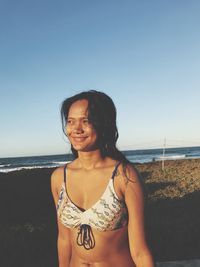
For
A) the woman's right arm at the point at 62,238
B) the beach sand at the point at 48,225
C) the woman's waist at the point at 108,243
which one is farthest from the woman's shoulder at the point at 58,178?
the beach sand at the point at 48,225

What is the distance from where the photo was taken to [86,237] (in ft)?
6.88

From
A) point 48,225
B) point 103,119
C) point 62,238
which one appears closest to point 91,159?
point 103,119

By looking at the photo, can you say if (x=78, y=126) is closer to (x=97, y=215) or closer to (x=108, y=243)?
(x=97, y=215)

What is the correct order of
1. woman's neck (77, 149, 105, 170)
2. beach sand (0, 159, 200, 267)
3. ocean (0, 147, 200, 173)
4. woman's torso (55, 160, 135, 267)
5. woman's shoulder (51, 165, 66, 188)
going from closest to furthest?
1. woman's torso (55, 160, 135, 267)
2. woman's neck (77, 149, 105, 170)
3. woman's shoulder (51, 165, 66, 188)
4. beach sand (0, 159, 200, 267)
5. ocean (0, 147, 200, 173)

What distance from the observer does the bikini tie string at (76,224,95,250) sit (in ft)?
6.83

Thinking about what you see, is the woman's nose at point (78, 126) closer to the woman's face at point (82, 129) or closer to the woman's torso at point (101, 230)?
the woman's face at point (82, 129)

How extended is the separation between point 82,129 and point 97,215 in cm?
57

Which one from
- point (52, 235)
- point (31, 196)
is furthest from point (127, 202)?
point (31, 196)

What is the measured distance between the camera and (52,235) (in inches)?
283

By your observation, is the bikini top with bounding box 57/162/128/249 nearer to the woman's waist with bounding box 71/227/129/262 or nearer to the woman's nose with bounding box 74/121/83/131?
the woman's waist with bounding box 71/227/129/262

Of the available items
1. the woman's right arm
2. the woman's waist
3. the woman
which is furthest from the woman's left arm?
the woman's right arm

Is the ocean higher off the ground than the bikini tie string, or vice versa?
the bikini tie string

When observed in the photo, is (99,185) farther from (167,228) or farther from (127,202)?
(167,228)

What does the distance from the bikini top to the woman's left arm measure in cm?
8
